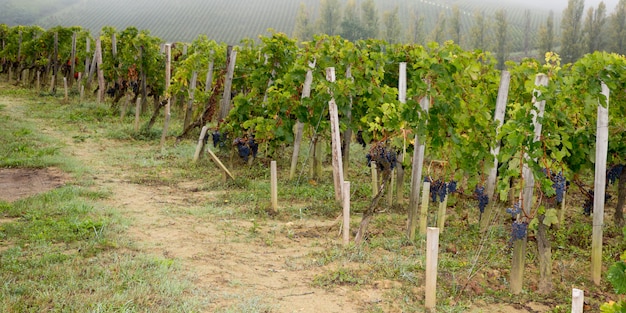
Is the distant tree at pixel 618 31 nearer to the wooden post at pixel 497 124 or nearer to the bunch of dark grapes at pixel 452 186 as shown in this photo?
the wooden post at pixel 497 124

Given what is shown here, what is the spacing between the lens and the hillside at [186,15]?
225 ft

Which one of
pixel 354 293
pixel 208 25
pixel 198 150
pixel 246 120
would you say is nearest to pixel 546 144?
pixel 354 293

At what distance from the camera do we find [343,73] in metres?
7.12

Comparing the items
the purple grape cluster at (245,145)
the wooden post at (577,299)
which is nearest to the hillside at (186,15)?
the purple grape cluster at (245,145)

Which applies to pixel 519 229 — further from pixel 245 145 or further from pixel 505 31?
pixel 505 31

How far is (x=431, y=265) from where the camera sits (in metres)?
3.91

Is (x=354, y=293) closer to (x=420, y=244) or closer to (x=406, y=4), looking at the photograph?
(x=420, y=244)

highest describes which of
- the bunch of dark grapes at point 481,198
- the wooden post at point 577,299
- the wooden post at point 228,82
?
the wooden post at point 228,82

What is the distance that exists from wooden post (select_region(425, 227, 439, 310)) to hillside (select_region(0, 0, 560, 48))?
59.6 meters

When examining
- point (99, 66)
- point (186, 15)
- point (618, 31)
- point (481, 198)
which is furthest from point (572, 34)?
point (481, 198)

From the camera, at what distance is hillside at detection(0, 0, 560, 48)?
225ft

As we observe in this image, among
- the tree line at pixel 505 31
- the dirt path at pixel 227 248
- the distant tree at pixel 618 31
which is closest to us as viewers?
the dirt path at pixel 227 248

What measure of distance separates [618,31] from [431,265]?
5527cm

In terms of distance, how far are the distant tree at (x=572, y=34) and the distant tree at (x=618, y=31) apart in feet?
8.87
